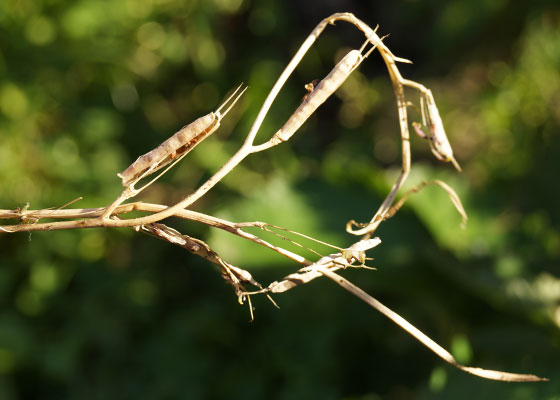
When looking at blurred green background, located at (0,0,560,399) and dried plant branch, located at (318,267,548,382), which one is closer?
dried plant branch, located at (318,267,548,382)

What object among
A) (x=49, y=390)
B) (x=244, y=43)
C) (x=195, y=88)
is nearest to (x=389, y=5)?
(x=244, y=43)

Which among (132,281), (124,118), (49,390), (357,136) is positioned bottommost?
(49,390)

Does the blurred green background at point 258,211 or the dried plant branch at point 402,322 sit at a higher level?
the blurred green background at point 258,211

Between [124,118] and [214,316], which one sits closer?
[214,316]

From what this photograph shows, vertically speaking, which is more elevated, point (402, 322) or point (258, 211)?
point (258, 211)

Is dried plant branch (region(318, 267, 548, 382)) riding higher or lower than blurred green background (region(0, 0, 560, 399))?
lower

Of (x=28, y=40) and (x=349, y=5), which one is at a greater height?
(x=349, y=5)

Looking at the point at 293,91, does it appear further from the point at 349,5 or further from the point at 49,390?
the point at 49,390

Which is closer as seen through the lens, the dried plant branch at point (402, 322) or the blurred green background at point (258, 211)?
the dried plant branch at point (402, 322)
